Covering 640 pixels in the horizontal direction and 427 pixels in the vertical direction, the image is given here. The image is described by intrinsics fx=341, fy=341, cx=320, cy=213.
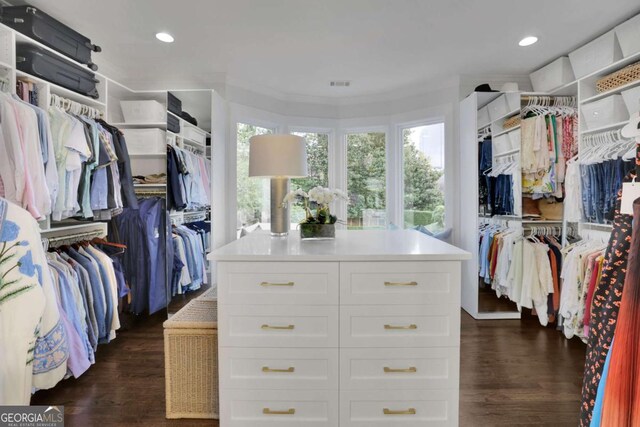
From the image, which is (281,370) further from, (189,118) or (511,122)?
(511,122)

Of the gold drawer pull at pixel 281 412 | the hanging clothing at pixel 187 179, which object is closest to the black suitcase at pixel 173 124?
the hanging clothing at pixel 187 179

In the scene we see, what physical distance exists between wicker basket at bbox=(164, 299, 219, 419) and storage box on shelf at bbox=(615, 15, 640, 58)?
131 inches

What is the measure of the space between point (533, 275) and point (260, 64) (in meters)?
3.27

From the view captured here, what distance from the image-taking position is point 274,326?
1488 mm

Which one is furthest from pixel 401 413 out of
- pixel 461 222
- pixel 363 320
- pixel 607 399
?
pixel 461 222

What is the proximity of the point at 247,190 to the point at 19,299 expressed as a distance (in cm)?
283

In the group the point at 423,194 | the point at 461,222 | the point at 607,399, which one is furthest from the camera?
the point at 423,194

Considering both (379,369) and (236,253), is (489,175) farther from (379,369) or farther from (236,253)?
(236,253)

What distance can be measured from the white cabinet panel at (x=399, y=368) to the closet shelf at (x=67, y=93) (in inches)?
100

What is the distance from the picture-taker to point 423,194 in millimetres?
4191

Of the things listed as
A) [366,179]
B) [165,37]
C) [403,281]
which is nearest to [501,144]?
[366,179]

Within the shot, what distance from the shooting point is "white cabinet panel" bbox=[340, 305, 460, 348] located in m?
1.48

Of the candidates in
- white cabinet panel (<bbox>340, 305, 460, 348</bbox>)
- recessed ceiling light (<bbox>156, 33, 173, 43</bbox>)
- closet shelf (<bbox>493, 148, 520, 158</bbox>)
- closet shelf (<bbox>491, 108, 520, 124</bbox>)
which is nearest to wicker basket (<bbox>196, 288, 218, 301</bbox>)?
white cabinet panel (<bbox>340, 305, 460, 348</bbox>)

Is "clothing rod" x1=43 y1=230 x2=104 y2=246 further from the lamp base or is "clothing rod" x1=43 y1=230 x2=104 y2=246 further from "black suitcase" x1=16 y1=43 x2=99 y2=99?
the lamp base
